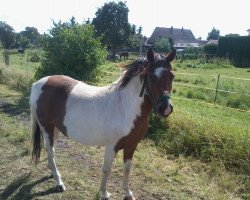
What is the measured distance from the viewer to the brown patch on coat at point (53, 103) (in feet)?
13.6

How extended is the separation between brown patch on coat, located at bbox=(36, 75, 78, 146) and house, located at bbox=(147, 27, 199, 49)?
56.3m

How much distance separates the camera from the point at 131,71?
141 inches

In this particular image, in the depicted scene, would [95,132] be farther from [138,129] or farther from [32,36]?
[32,36]

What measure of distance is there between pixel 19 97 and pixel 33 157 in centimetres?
608

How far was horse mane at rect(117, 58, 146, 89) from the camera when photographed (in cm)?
351

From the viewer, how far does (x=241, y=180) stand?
4582 mm

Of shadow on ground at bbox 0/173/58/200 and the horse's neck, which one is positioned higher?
the horse's neck

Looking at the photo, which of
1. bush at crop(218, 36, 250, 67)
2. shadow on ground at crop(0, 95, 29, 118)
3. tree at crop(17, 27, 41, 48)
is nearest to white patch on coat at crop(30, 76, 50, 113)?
shadow on ground at crop(0, 95, 29, 118)

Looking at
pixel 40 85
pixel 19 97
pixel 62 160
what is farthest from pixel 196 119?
pixel 19 97

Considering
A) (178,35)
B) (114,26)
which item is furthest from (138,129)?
(178,35)

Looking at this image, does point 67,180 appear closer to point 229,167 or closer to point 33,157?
point 33,157

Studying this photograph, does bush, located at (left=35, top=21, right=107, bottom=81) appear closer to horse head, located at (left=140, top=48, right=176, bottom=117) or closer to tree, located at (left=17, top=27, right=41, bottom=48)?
tree, located at (left=17, top=27, right=41, bottom=48)

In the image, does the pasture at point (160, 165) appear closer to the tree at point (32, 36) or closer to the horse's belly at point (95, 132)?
the horse's belly at point (95, 132)

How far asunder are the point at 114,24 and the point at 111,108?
135 ft
